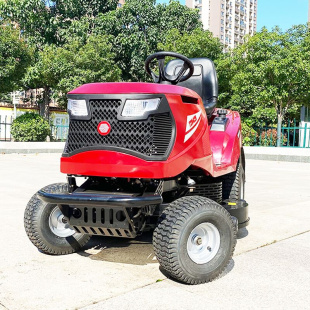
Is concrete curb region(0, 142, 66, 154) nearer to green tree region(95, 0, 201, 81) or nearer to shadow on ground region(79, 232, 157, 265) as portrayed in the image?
green tree region(95, 0, 201, 81)

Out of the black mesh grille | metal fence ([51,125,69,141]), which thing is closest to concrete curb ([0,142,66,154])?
metal fence ([51,125,69,141])

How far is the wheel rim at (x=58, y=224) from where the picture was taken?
3.30 m

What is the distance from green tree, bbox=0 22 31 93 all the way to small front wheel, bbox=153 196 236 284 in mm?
19972

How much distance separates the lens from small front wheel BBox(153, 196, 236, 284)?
8.61ft

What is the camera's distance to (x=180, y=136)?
9.08 feet

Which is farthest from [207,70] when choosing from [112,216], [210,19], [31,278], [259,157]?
[210,19]

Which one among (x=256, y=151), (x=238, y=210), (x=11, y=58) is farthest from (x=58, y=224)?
(x=11, y=58)

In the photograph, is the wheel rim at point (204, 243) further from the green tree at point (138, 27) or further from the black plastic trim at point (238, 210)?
the green tree at point (138, 27)

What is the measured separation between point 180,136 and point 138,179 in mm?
423

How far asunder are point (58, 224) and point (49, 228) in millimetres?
109

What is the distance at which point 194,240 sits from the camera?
2824mm

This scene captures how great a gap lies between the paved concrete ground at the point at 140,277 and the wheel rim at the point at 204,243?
188mm

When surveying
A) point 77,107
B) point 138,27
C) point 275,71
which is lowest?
point 77,107

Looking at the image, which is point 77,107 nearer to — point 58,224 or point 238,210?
point 58,224
